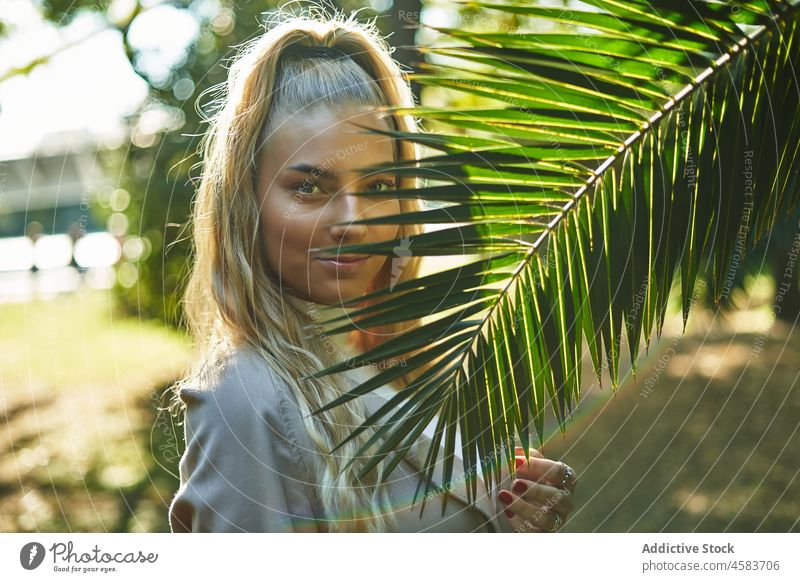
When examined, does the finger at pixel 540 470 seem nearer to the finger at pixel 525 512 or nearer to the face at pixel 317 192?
the finger at pixel 525 512

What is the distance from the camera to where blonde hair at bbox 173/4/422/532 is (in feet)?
3.49

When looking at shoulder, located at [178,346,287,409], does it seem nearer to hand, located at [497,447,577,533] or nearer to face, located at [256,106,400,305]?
face, located at [256,106,400,305]

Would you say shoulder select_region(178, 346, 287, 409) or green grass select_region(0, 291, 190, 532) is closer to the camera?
shoulder select_region(178, 346, 287, 409)

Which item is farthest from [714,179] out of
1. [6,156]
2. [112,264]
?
[112,264]

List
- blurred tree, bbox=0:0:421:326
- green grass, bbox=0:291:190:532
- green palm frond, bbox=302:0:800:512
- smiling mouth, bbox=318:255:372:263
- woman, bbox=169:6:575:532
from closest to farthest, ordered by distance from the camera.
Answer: green palm frond, bbox=302:0:800:512
woman, bbox=169:6:575:532
smiling mouth, bbox=318:255:372:263
blurred tree, bbox=0:0:421:326
green grass, bbox=0:291:190:532

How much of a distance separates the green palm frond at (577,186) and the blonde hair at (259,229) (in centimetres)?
18

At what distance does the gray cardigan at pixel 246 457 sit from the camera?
955mm

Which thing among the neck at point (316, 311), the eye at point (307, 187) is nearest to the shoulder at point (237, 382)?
the neck at point (316, 311)

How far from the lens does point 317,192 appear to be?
1.07 meters

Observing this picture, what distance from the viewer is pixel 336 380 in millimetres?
1121

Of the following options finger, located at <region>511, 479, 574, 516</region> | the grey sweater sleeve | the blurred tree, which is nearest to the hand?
finger, located at <region>511, 479, 574, 516</region>

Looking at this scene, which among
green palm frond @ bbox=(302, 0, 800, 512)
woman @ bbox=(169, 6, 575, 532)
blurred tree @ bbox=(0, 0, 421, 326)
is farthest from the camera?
blurred tree @ bbox=(0, 0, 421, 326)

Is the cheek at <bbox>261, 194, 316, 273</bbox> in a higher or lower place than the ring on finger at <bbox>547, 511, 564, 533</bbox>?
higher

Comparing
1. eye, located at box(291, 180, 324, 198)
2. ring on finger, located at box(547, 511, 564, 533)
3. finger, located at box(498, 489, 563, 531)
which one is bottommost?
ring on finger, located at box(547, 511, 564, 533)
